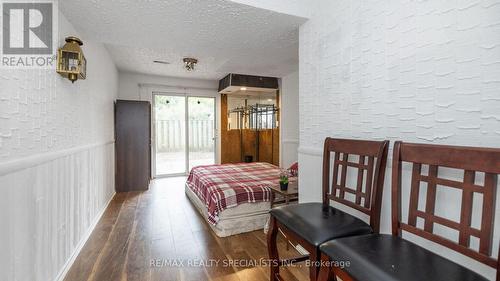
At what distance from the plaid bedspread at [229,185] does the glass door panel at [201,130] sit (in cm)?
194

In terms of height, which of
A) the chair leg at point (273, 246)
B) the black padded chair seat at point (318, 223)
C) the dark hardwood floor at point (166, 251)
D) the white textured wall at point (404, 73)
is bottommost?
the dark hardwood floor at point (166, 251)

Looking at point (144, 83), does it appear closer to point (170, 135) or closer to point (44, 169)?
point (170, 135)

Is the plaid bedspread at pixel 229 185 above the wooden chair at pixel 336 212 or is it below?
below

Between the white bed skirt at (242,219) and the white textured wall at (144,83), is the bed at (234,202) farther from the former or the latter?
the white textured wall at (144,83)

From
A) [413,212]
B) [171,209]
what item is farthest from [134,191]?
[413,212]

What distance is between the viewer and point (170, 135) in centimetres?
570

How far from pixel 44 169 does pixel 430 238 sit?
7.29 ft

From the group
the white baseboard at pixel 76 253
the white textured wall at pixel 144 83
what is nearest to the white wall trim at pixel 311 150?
the white baseboard at pixel 76 253

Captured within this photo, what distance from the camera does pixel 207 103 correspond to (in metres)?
6.00

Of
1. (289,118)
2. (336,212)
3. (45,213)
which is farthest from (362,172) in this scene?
(289,118)

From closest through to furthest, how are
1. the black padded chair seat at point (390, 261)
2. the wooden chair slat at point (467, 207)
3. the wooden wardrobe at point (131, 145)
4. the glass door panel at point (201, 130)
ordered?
the black padded chair seat at point (390, 261), the wooden chair slat at point (467, 207), the wooden wardrobe at point (131, 145), the glass door panel at point (201, 130)

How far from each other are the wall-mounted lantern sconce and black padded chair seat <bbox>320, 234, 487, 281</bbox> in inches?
83.5

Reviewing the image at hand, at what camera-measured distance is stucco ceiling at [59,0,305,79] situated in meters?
1.80

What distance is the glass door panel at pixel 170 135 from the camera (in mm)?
5559
